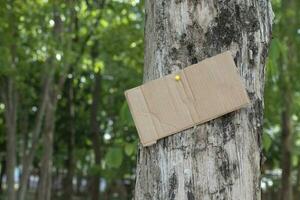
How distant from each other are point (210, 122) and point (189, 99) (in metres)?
0.11

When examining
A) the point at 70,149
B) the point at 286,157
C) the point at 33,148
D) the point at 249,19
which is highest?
the point at 70,149

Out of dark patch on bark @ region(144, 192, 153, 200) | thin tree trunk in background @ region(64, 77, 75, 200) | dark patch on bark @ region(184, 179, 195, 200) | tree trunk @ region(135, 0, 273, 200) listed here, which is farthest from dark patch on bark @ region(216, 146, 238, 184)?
thin tree trunk in background @ region(64, 77, 75, 200)

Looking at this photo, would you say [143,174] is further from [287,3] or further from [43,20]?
[43,20]

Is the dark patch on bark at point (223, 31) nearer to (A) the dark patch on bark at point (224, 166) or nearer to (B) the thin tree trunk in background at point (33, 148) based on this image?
(A) the dark patch on bark at point (224, 166)

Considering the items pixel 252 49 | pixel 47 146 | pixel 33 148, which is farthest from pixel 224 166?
pixel 47 146

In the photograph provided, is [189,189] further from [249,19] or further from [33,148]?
[33,148]

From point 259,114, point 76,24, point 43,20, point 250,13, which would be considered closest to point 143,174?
point 259,114

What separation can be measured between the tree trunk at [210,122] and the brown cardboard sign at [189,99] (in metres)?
0.04

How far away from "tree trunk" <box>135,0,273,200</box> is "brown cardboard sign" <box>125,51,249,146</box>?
4cm

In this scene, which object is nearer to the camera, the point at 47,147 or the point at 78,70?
the point at 47,147

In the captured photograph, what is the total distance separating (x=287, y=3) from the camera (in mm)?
9406

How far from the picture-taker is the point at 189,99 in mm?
1929

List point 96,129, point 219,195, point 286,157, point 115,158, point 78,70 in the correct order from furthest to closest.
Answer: point 96,129 → point 78,70 → point 286,157 → point 115,158 → point 219,195

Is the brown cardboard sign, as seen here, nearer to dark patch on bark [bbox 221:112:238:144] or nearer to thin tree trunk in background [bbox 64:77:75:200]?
dark patch on bark [bbox 221:112:238:144]
